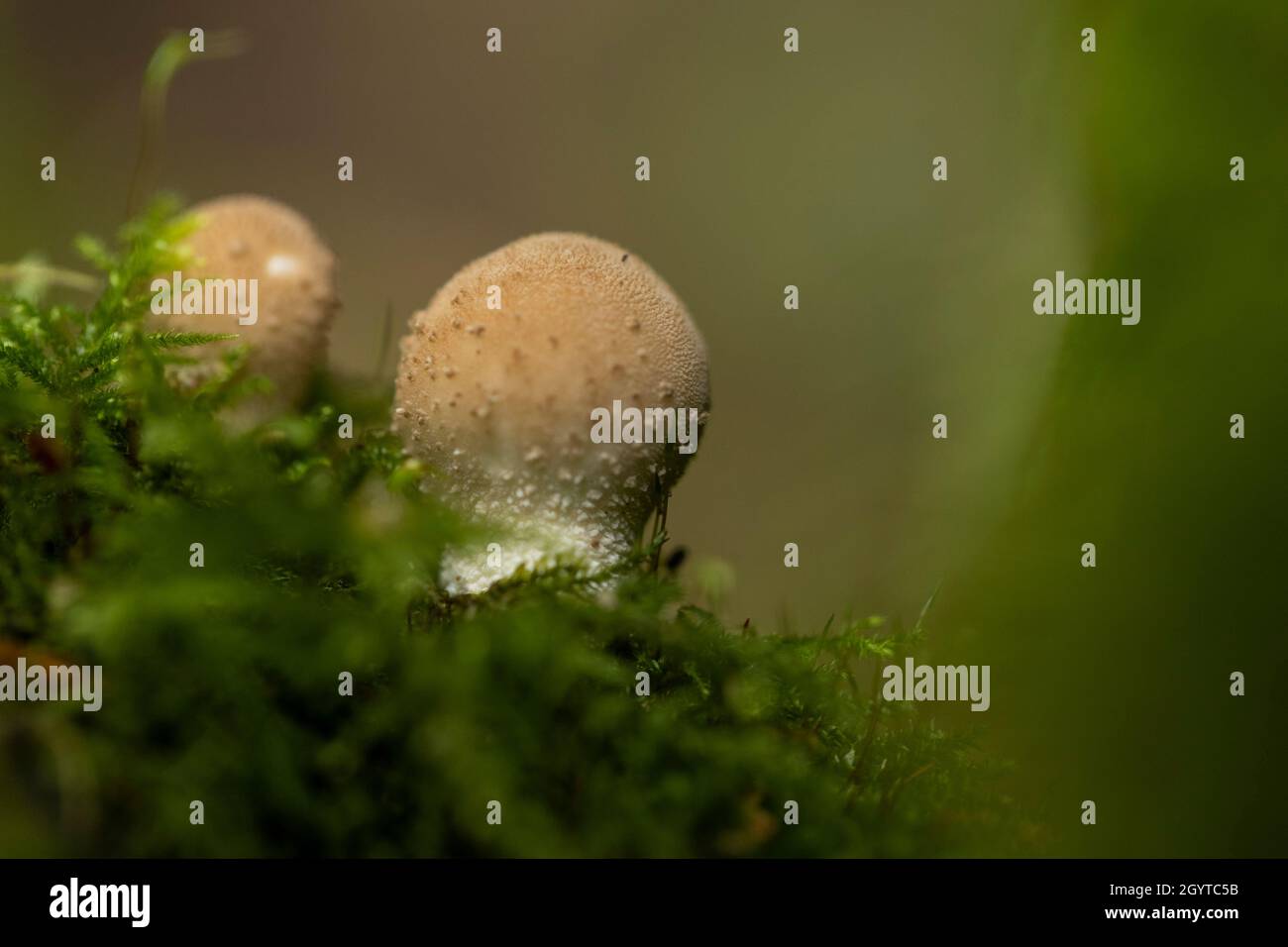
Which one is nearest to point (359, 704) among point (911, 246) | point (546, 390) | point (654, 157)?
point (546, 390)

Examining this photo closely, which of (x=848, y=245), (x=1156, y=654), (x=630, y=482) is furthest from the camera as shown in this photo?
(x=848, y=245)

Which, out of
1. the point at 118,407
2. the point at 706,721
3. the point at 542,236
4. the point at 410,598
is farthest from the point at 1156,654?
the point at 118,407

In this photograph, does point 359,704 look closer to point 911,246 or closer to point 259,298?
point 259,298

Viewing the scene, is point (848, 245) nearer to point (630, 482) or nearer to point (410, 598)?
point (630, 482)

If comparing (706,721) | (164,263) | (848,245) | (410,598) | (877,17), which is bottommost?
(706,721)

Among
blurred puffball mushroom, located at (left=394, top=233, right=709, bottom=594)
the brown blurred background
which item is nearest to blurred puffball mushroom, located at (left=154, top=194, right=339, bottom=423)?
blurred puffball mushroom, located at (left=394, top=233, right=709, bottom=594)

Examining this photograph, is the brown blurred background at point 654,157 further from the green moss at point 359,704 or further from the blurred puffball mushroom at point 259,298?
the green moss at point 359,704

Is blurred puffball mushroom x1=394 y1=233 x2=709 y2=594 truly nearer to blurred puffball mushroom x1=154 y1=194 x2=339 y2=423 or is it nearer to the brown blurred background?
blurred puffball mushroom x1=154 y1=194 x2=339 y2=423
